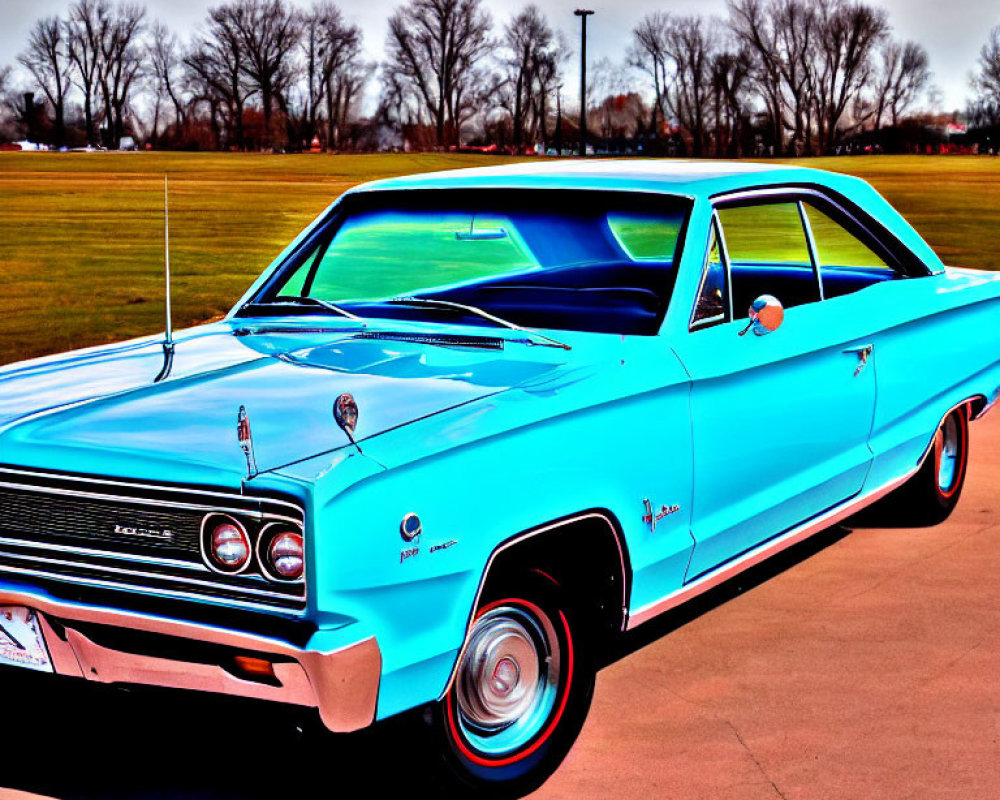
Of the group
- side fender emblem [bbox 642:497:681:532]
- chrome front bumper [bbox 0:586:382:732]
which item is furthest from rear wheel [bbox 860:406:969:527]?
chrome front bumper [bbox 0:586:382:732]

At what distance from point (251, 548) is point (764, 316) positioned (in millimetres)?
1990

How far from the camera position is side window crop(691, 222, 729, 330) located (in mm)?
4418

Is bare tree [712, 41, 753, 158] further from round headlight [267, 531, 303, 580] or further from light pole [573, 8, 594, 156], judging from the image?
round headlight [267, 531, 303, 580]

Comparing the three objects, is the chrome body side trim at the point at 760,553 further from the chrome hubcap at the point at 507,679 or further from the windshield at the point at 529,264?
the windshield at the point at 529,264

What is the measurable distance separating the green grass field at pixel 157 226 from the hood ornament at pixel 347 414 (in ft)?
30.2

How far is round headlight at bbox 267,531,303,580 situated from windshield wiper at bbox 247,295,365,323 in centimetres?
151

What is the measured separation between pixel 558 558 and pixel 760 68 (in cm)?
9066

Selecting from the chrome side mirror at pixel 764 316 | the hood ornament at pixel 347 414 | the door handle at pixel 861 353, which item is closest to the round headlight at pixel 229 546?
the hood ornament at pixel 347 414

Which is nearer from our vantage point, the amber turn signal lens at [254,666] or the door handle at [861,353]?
the amber turn signal lens at [254,666]

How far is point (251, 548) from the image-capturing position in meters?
3.10

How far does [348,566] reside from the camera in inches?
120

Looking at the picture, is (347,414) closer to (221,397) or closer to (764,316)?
(221,397)

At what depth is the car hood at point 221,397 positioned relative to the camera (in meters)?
3.23

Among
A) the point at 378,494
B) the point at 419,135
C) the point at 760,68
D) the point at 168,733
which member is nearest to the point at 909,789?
the point at 378,494
